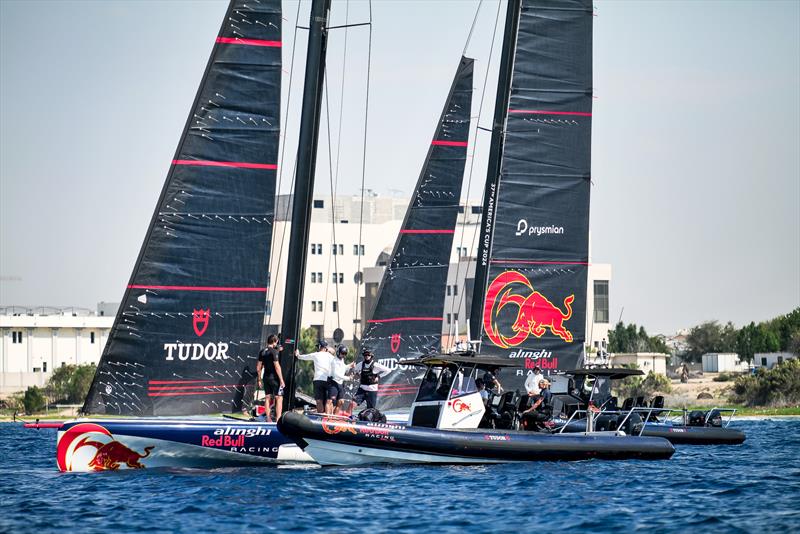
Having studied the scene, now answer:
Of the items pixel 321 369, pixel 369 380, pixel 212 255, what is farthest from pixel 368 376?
pixel 212 255

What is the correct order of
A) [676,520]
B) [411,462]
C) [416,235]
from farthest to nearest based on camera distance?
[416,235]
[411,462]
[676,520]

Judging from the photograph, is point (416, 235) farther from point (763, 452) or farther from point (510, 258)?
point (763, 452)

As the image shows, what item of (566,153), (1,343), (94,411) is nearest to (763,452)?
(566,153)

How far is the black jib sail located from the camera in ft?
127

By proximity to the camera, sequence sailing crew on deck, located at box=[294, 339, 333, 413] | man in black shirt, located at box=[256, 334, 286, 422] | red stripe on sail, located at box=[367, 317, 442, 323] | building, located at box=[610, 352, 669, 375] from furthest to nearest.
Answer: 1. building, located at box=[610, 352, 669, 375]
2. red stripe on sail, located at box=[367, 317, 442, 323]
3. sailing crew on deck, located at box=[294, 339, 333, 413]
4. man in black shirt, located at box=[256, 334, 286, 422]

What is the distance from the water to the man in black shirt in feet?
5.30

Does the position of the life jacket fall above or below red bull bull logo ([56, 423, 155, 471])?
above

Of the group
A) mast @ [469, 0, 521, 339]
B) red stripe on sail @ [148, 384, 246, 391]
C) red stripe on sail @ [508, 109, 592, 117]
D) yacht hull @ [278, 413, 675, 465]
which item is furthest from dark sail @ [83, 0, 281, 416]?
red stripe on sail @ [508, 109, 592, 117]

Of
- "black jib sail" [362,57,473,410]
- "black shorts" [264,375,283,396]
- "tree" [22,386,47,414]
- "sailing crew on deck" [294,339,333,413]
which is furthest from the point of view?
"tree" [22,386,47,414]

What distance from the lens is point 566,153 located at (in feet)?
118

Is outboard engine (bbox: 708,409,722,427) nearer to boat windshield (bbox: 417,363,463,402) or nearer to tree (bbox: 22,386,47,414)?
boat windshield (bbox: 417,363,463,402)

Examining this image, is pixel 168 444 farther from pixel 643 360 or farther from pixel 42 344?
pixel 42 344

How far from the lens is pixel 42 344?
336 feet

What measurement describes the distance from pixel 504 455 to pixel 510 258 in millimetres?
8953
